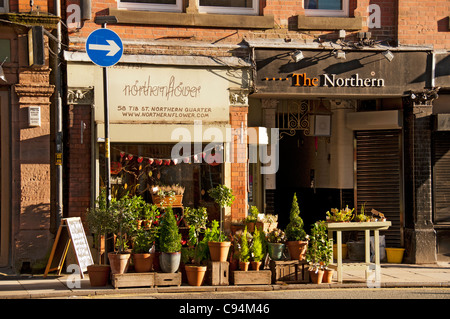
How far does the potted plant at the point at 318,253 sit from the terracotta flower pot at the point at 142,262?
2672mm

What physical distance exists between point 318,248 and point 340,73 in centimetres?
427

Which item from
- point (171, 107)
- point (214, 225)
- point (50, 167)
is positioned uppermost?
point (171, 107)

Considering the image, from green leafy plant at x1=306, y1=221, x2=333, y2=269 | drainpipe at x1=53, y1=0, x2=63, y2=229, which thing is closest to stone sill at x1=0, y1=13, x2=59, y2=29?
drainpipe at x1=53, y1=0, x2=63, y2=229

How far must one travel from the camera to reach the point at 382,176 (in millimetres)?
15414

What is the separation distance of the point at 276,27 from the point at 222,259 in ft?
17.1

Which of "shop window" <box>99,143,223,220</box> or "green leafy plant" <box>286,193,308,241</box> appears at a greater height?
"shop window" <box>99,143,223,220</box>

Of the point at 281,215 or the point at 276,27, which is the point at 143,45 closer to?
the point at 276,27

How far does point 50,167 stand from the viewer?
44.0 ft

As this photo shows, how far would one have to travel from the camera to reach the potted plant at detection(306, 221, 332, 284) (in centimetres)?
1191

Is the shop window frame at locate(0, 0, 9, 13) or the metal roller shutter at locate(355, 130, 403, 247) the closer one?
the shop window frame at locate(0, 0, 9, 13)

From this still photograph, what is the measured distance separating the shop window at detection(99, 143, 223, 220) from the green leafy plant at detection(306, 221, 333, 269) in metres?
2.71

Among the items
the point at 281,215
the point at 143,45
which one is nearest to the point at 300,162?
the point at 281,215

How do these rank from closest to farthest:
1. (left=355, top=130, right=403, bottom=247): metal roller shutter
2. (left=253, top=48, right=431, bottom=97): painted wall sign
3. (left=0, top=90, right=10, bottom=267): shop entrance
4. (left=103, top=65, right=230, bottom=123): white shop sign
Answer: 1. (left=0, top=90, right=10, bottom=267): shop entrance
2. (left=103, top=65, right=230, bottom=123): white shop sign
3. (left=253, top=48, right=431, bottom=97): painted wall sign
4. (left=355, top=130, right=403, bottom=247): metal roller shutter

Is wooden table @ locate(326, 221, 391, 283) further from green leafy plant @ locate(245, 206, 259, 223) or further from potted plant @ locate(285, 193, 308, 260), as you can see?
green leafy plant @ locate(245, 206, 259, 223)
